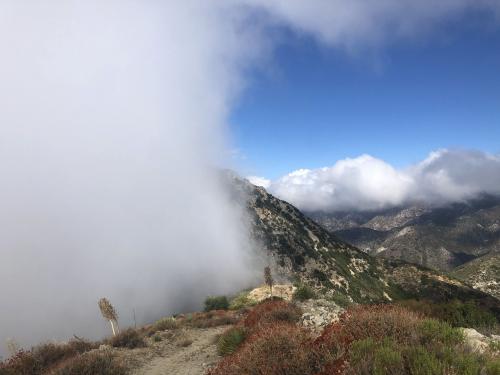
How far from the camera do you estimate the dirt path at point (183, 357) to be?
14065 mm

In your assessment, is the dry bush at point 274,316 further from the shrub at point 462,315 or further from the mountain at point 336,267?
the mountain at point 336,267

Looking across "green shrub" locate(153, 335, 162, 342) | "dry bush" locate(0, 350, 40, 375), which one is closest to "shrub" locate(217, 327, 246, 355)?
"green shrub" locate(153, 335, 162, 342)

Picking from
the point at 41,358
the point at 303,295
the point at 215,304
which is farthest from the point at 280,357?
the point at 215,304

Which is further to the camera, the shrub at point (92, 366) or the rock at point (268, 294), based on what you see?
the rock at point (268, 294)

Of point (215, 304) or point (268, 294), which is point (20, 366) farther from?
point (268, 294)

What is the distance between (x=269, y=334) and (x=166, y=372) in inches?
261

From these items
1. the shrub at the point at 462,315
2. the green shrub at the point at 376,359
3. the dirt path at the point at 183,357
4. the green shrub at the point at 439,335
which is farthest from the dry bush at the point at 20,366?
the shrub at the point at 462,315

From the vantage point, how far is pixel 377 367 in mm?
6234

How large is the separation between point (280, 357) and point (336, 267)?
15291 centimetres

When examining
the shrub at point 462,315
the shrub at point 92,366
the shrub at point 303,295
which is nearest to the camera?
the shrub at point 92,366

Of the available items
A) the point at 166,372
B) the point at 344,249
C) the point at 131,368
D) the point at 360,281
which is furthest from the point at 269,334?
the point at 344,249

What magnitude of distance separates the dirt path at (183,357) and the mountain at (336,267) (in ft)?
374

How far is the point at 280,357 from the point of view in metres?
8.26

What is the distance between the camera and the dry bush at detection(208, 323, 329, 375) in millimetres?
7707
